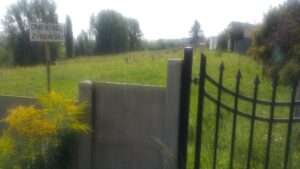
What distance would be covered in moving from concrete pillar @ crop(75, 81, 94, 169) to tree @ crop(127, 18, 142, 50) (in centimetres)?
5387

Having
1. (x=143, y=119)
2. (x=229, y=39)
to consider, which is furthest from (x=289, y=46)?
(x=229, y=39)

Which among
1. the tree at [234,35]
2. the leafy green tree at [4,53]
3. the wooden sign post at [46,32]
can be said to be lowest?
the leafy green tree at [4,53]

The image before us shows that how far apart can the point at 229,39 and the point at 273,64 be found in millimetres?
24070

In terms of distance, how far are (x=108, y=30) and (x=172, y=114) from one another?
49823 millimetres

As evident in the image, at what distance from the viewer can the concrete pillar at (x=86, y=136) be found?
12.5ft

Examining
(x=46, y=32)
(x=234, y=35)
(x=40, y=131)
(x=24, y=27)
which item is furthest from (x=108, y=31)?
(x=40, y=131)

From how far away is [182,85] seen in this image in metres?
3.19

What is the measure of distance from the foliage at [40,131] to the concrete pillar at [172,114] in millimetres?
973

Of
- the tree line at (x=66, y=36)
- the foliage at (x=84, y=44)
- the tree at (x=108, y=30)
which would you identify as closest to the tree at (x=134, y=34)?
the tree line at (x=66, y=36)

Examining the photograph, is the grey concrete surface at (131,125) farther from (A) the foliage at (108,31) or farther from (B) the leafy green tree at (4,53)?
(A) the foliage at (108,31)

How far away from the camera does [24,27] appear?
41875mm

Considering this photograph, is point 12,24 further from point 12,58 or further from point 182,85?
point 182,85

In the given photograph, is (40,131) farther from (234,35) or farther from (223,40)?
(223,40)

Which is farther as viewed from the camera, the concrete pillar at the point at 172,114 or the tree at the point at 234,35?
the tree at the point at 234,35
